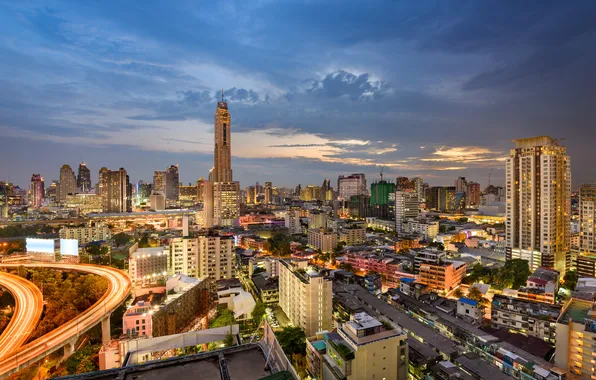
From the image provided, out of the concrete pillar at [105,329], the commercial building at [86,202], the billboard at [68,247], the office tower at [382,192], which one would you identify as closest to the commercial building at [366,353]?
the concrete pillar at [105,329]

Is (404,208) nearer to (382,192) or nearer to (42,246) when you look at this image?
(382,192)

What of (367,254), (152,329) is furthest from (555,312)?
(152,329)

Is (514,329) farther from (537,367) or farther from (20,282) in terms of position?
(20,282)

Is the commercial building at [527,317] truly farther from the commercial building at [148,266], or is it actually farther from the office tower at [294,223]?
the office tower at [294,223]

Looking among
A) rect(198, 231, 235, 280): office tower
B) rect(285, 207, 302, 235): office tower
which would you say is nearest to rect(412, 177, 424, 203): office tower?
rect(285, 207, 302, 235): office tower

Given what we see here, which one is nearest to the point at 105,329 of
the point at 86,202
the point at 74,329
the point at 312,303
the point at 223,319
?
the point at 74,329
